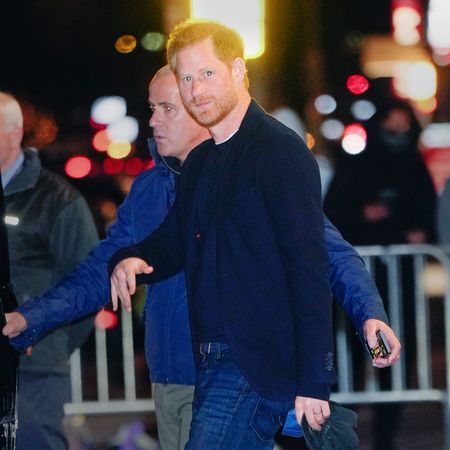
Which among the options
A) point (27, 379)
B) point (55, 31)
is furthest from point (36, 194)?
point (55, 31)

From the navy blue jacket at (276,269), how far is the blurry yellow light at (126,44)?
21954 millimetres

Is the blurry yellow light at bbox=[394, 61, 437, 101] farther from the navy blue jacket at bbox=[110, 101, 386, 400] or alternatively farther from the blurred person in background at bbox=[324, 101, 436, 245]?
the navy blue jacket at bbox=[110, 101, 386, 400]

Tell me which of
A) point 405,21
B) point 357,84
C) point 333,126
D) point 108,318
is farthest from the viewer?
point 333,126

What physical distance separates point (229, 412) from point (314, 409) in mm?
264

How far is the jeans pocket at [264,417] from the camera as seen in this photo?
377 cm

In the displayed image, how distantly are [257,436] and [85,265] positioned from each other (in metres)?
1.27

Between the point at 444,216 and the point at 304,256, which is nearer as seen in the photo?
the point at 304,256

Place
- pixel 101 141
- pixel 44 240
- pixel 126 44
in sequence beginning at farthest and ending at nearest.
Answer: pixel 101 141, pixel 126 44, pixel 44 240

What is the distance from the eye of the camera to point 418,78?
105 feet

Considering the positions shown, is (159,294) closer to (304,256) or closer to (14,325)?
(14,325)

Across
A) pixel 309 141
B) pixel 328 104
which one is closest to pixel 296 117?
pixel 309 141

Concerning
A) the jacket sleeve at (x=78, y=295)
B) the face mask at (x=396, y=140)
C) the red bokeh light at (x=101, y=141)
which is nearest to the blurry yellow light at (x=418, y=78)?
the red bokeh light at (x=101, y=141)

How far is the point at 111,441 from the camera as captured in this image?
25.8 ft

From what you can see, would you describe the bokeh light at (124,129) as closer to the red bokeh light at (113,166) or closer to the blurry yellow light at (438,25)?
the red bokeh light at (113,166)
